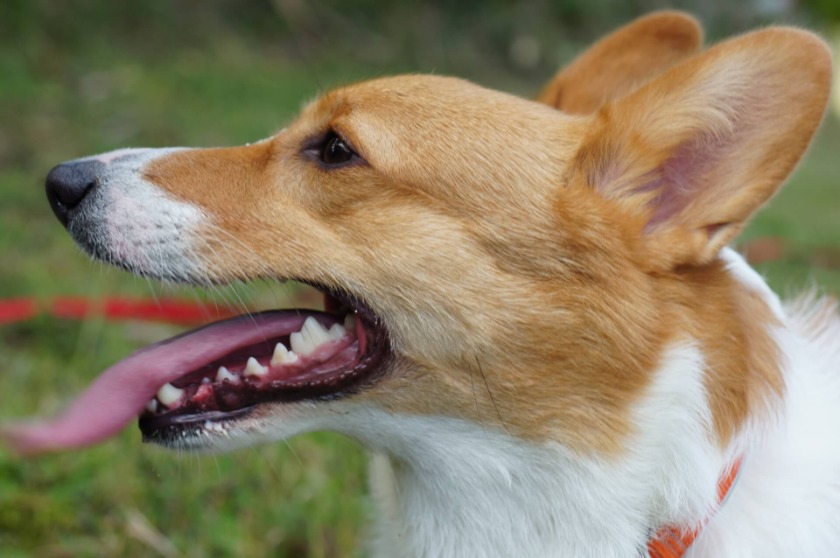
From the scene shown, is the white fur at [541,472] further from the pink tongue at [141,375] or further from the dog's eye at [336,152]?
the dog's eye at [336,152]

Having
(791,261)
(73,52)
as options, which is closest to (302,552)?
(791,261)

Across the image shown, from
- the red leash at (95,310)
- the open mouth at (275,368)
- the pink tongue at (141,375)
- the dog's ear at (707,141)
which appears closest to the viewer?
the dog's ear at (707,141)

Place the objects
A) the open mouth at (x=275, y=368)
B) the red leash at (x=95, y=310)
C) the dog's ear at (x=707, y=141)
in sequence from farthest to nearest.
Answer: the red leash at (x=95, y=310) → the open mouth at (x=275, y=368) → the dog's ear at (x=707, y=141)

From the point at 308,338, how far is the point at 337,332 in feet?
0.26

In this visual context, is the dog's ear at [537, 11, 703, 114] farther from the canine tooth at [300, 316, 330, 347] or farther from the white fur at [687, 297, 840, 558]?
the canine tooth at [300, 316, 330, 347]

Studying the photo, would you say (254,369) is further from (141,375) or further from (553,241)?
(553,241)

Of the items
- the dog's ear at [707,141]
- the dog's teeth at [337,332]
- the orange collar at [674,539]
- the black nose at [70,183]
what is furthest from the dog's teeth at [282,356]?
the orange collar at [674,539]

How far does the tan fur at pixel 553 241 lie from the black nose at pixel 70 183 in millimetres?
226

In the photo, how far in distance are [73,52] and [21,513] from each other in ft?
20.9

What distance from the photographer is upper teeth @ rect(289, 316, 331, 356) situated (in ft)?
8.02

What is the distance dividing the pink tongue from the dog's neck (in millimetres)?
391

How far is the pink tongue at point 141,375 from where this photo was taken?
99.6 inches

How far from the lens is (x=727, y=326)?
241 centimetres

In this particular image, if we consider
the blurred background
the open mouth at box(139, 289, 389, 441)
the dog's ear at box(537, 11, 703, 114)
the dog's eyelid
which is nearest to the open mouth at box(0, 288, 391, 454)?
the open mouth at box(139, 289, 389, 441)
